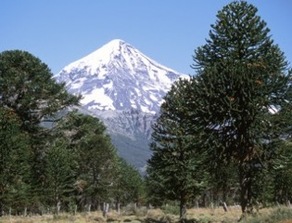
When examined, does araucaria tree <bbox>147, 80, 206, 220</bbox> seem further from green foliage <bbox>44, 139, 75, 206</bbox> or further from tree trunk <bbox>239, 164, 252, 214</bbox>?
green foliage <bbox>44, 139, 75, 206</bbox>

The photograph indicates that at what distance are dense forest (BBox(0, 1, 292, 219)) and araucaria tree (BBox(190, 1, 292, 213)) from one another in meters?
0.07

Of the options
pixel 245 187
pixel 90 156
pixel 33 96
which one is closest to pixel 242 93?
pixel 245 187

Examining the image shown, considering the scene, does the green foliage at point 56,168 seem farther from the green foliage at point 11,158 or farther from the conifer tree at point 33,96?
the green foliage at point 11,158

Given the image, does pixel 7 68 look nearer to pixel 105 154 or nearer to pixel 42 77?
pixel 42 77

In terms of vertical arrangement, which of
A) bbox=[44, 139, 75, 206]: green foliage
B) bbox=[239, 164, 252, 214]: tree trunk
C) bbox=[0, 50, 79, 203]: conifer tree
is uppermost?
bbox=[0, 50, 79, 203]: conifer tree

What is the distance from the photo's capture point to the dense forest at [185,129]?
1177 inches

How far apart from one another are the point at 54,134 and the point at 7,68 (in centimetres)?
842

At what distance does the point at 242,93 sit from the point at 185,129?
10134 mm

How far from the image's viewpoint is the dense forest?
29.9 metres

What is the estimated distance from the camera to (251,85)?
95.2 feet

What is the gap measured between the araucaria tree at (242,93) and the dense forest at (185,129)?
0.22 ft

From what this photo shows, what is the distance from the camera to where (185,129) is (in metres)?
38.7


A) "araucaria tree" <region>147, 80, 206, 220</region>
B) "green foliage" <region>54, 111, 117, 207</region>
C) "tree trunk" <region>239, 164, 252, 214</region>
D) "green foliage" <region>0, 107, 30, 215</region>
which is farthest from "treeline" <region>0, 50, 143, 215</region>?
"tree trunk" <region>239, 164, 252, 214</region>

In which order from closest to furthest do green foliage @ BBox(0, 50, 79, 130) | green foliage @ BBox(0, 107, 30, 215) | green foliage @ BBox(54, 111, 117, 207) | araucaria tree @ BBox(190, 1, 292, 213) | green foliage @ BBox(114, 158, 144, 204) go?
araucaria tree @ BBox(190, 1, 292, 213), green foliage @ BBox(0, 107, 30, 215), green foliage @ BBox(0, 50, 79, 130), green foliage @ BBox(54, 111, 117, 207), green foliage @ BBox(114, 158, 144, 204)
